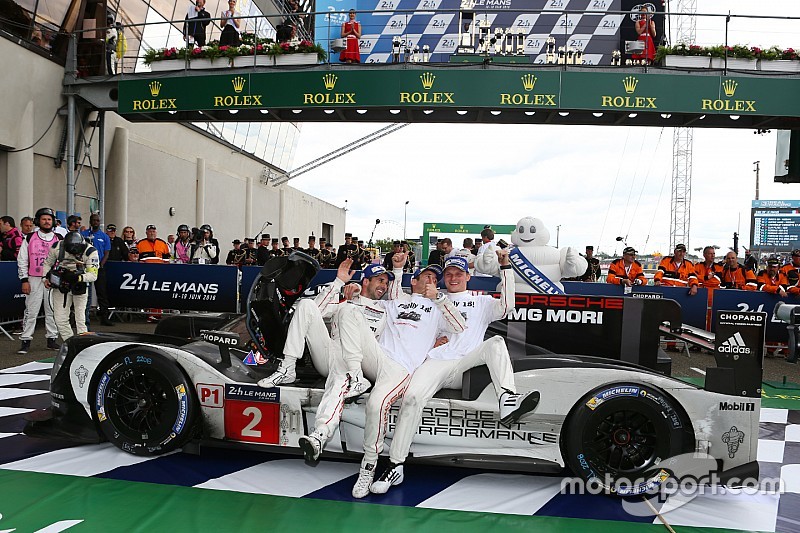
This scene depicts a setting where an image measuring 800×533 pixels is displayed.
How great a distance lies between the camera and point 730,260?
30.6 ft

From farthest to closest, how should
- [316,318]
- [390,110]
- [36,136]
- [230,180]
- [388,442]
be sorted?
[230,180] < [36,136] < [390,110] < [316,318] < [388,442]

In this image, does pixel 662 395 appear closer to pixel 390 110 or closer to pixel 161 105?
pixel 390 110

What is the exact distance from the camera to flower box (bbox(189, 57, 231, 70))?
36.2ft

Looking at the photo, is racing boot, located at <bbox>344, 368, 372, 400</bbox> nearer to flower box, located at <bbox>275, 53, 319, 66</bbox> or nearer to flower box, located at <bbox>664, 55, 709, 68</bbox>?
flower box, located at <bbox>275, 53, 319, 66</bbox>

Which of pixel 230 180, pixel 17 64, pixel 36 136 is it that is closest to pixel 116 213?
Answer: pixel 36 136

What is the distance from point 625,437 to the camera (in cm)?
327

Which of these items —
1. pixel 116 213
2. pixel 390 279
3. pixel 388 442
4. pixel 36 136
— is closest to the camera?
pixel 388 442

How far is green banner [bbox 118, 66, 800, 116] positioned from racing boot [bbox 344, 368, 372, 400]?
7.72 metres

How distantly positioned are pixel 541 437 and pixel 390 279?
167 centimetres

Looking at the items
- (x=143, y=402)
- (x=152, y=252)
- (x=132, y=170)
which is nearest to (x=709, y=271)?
(x=143, y=402)

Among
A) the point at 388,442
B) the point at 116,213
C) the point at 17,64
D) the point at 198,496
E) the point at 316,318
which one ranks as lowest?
the point at 198,496

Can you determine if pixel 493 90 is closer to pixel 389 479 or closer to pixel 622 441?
pixel 622 441

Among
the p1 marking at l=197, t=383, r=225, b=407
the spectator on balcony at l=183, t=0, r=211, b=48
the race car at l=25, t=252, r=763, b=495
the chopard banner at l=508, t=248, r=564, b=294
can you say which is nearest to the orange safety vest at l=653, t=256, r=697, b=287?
the chopard banner at l=508, t=248, r=564, b=294

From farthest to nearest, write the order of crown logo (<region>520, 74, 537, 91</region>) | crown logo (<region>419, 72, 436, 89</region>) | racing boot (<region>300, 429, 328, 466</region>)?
1. crown logo (<region>419, 72, 436, 89</region>)
2. crown logo (<region>520, 74, 537, 91</region>)
3. racing boot (<region>300, 429, 328, 466</region>)
